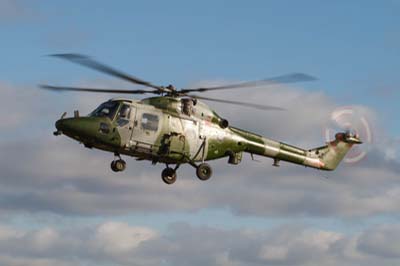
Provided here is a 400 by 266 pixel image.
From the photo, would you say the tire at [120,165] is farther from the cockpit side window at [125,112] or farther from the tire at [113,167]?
the cockpit side window at [125,112]

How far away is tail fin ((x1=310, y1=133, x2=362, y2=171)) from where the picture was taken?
209ft

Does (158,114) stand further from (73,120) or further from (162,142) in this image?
(73,120)

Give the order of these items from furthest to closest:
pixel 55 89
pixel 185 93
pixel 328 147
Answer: pixel 328 147 < pixel 185 93 < pixel 55 89

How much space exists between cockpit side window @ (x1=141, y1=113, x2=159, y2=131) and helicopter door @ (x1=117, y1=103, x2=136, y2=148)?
81 cm

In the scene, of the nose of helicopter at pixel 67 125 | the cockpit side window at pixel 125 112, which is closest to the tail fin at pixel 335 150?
the cockpit side window at pixel 125 112

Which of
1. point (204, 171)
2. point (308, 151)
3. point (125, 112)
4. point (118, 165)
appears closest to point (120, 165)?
point (118, 165)

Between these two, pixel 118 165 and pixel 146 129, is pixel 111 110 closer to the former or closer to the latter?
pixel 146 129

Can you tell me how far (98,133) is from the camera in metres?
50.5

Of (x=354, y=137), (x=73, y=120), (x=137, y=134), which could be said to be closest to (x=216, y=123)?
(x=137, y=134)

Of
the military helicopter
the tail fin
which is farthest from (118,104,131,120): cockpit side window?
the tail fin

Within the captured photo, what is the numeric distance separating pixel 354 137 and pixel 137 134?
2167 centimetres

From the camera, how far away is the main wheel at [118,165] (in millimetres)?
52438

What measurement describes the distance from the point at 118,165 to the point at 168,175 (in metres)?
4.14

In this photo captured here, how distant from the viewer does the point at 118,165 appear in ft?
172
